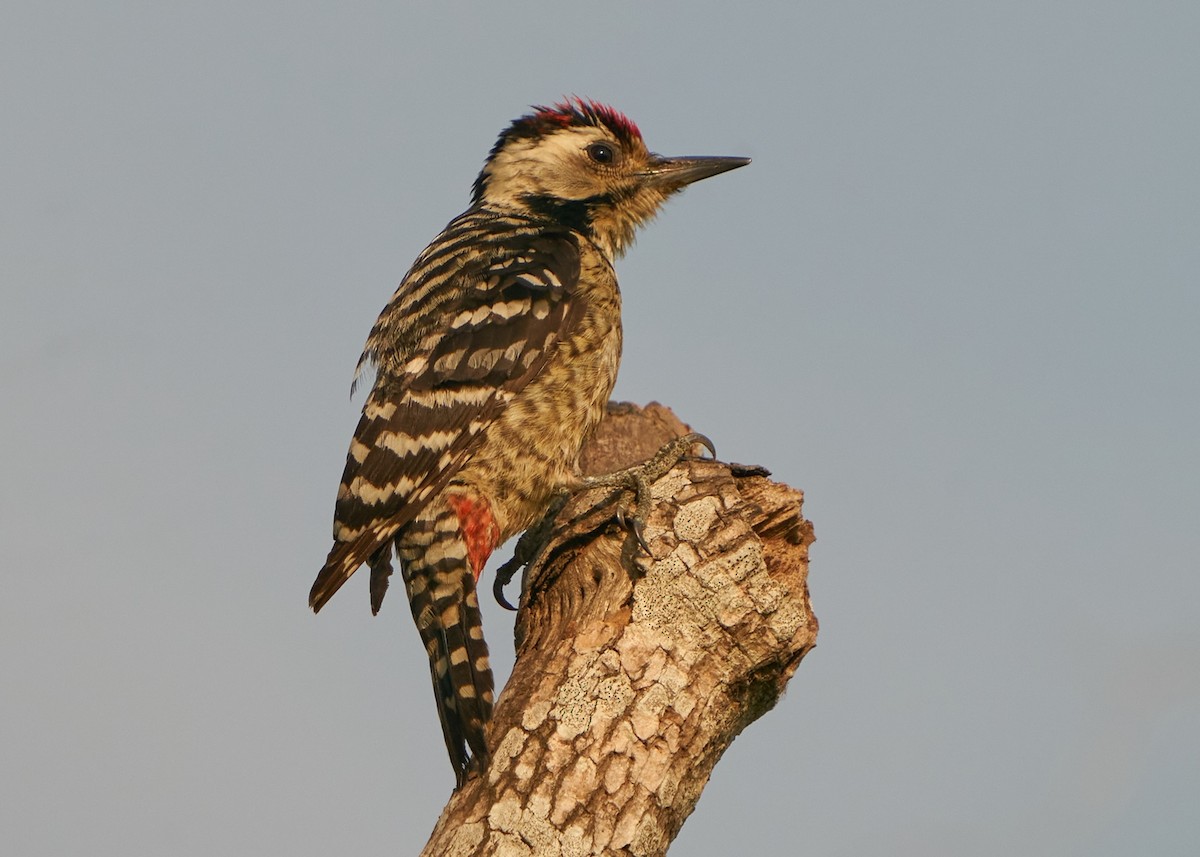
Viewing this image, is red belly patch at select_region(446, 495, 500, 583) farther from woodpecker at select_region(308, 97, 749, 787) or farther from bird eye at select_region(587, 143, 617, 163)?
bird eye at select_region(587, 143, 617, 163)

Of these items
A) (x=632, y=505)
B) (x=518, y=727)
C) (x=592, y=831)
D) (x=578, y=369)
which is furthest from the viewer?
(x=578, y=369)

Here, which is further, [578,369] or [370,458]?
[578,369]

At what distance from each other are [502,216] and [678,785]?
353cm

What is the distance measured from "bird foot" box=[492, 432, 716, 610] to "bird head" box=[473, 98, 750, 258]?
5.05 feet

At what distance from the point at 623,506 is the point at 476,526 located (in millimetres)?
941

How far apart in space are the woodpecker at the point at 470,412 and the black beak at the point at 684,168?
1.21 feet

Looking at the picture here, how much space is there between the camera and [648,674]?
170 inches

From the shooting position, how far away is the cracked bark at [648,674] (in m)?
4.07

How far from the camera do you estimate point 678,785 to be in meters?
4.24

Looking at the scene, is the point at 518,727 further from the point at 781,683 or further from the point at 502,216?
the point at 502,216

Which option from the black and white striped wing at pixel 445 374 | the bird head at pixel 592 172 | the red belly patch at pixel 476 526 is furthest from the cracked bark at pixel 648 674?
the bird head at pixel 592 172

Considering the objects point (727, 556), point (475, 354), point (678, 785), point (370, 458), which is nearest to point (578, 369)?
point (475, 354)

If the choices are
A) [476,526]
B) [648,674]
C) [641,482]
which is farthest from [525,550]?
[648,674]

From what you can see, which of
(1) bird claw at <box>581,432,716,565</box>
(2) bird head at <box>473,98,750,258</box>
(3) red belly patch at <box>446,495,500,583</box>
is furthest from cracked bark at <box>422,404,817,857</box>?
(2) bird head at <box>473,98,750,258</box>
